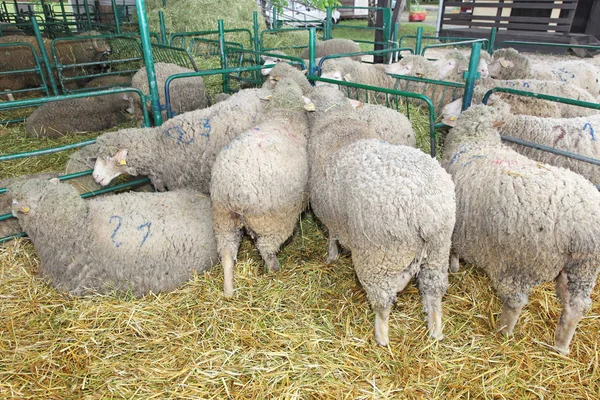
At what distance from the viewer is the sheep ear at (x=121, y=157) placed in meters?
3.54

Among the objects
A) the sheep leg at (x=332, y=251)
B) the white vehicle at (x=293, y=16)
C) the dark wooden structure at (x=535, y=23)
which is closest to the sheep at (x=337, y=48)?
the white vehicle at (x=293, y=16)

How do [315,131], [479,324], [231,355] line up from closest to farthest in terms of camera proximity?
[231,355] < [479,324] < [315,131]

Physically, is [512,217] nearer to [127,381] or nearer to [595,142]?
[595,142]

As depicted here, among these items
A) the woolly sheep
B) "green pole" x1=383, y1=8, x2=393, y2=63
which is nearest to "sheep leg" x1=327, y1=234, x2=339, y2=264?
the woolly sheep

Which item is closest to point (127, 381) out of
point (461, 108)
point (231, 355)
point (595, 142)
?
point (231, 355)

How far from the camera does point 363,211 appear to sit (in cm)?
224

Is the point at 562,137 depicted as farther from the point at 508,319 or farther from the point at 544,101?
the point at 508,319

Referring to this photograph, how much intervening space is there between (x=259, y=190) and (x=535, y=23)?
15548 mm

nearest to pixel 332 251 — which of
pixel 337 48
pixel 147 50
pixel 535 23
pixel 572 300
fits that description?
pixel 572 300

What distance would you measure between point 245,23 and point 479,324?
949cm

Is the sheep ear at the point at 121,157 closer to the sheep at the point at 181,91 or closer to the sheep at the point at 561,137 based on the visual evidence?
the sheep at the point at 181,91

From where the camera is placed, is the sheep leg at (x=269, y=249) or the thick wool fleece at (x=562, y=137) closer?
the sheep leg at (x=269, y=249)

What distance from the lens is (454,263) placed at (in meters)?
3.15

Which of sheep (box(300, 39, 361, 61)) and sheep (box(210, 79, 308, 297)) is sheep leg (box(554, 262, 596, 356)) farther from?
sheep (box(300, 39, 361, 61))
